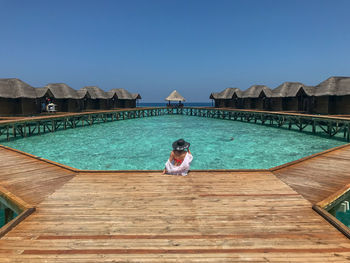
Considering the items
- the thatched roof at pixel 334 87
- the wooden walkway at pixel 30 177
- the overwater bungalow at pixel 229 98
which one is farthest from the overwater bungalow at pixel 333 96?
the wooden walkway at pixel 30 177

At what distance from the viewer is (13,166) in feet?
23.5

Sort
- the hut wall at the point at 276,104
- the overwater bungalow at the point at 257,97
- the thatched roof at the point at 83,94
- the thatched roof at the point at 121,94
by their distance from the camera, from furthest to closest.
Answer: the thatched roof at the point at 121,94 < the overwater bungalow at the point at 257,97 < the thatched roof at the point at 83,94 < the hut wall at the point at 276,104

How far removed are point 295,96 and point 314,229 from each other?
2926cm

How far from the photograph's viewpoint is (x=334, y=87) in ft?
78.7

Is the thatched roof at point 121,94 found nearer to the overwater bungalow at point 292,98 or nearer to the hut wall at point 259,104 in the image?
the hut wall at point 259,104

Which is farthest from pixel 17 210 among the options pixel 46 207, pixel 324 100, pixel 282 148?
pixel 324 100

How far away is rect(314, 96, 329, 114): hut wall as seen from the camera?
24633 mm

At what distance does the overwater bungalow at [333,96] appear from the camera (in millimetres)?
23359

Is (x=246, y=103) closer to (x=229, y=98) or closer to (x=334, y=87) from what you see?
(x=229, y=98)

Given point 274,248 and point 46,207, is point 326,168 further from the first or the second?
point 46,207

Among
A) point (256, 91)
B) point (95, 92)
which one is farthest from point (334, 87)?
point (95, 92)

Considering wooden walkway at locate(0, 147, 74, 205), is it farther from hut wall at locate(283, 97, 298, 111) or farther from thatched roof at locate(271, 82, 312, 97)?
hut wall at locate(283, 97, 298, 111)

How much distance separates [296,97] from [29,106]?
34.1 m

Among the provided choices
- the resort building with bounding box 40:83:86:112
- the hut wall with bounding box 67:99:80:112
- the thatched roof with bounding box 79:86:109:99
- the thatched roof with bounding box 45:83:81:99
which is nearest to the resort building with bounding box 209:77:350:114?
the thatched roof with bounding box 79:86:109:99
